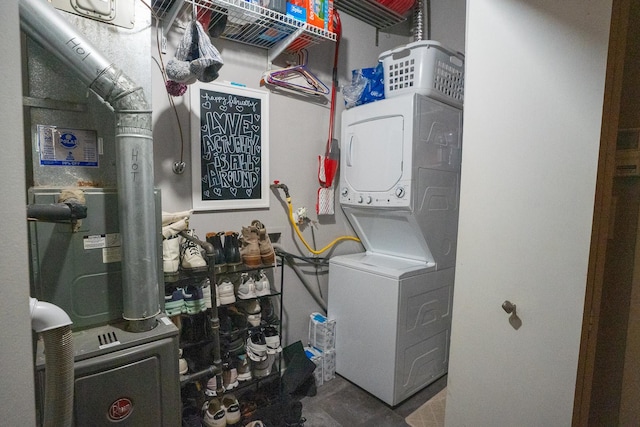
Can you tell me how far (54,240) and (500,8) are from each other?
1.71 metres

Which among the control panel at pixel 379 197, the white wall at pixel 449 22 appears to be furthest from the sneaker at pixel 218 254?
the white wall at pixel 449 22

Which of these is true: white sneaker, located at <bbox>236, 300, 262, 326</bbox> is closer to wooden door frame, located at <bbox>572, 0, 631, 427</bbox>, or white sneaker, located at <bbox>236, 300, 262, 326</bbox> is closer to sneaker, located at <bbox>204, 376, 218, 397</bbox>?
sneaker, located at <bbox>204, 376, 218, 397</bbox>

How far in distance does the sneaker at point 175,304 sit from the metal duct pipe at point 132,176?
0.39 meters

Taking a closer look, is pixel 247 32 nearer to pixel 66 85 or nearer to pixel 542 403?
pixel 66 85

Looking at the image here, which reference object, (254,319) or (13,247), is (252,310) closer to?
(254,319)

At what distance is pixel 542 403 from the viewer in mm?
1033

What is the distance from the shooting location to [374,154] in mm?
2209

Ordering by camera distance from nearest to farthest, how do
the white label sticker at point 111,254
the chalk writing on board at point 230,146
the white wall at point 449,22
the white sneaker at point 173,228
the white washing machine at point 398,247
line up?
the white label sticker at point 111,254 < the white sneaker at point 173,228 < the chalk writing on board at point 230,146 < the white washing machine at point 398,247 < the white wall at point 449,22

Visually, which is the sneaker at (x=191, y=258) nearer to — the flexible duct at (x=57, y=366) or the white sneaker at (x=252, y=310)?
the white sneaker at (x=252, y=310)

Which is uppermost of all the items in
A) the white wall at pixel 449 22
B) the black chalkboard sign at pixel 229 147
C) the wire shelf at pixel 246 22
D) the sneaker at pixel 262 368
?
Answer: the white wall at pixel 449 22

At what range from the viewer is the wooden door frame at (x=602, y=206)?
2.90 ft

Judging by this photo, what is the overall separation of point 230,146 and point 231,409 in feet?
5.06

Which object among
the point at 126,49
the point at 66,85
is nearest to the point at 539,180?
the point at 126,49

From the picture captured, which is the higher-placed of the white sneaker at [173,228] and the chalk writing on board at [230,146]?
the chalk writing on board at [230,146]
